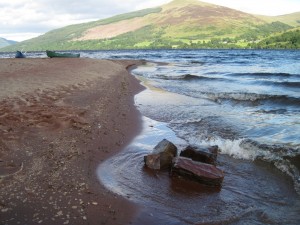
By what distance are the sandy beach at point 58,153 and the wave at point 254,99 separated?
7162mm

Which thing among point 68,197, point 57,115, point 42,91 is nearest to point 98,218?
point 68,197

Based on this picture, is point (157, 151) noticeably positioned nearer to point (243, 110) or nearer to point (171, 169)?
point (171, 169)

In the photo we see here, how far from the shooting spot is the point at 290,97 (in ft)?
64.4

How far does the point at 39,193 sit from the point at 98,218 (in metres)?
1.25

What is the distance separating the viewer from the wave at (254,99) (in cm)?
1880

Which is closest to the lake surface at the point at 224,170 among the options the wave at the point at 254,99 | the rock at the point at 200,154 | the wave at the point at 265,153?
the wave at the point at 265,153

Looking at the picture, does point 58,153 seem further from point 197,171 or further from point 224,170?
point 224,170

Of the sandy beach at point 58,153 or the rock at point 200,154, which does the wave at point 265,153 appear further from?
the sandy beach at point 58,153

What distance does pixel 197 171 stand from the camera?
281 inches

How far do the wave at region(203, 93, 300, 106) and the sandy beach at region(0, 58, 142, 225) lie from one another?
7.16 m

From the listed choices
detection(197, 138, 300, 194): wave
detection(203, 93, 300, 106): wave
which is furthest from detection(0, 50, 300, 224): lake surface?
detection(203, 93, 300, 106): wave

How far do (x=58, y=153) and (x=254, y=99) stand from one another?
1449 cm

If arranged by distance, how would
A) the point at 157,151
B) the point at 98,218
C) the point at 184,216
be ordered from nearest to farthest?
the point at 98,218 < the point at 184,216 < the point at 157,151

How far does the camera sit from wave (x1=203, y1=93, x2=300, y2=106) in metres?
18.8
